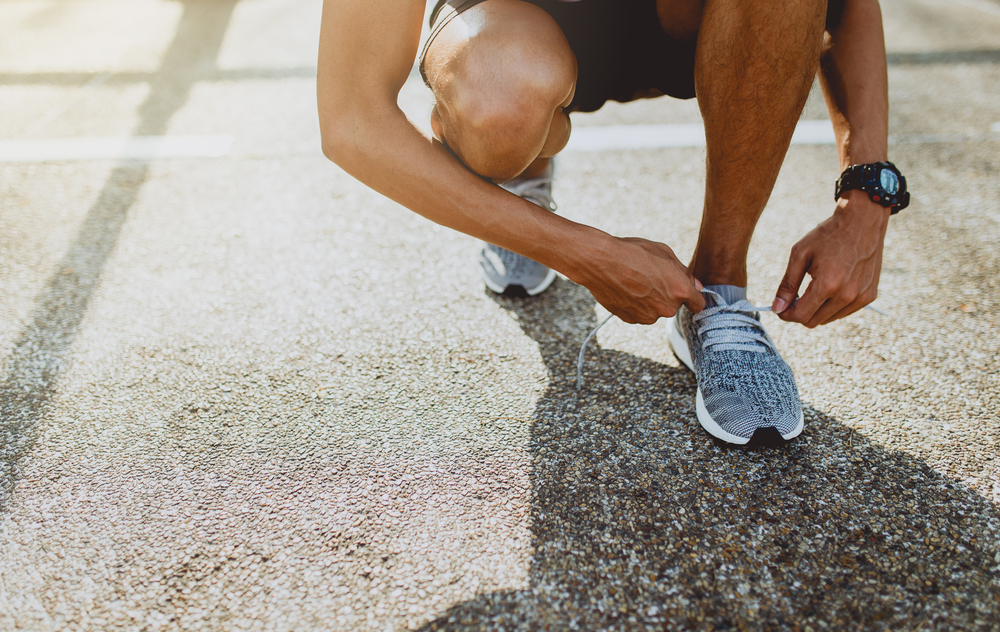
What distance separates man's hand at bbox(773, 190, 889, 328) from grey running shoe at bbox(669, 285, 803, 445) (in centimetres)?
7

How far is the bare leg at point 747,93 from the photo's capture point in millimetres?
978

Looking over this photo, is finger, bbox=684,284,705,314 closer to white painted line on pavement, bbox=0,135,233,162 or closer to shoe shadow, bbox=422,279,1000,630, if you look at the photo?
shoe shadow, bbox=422,279,1000,630

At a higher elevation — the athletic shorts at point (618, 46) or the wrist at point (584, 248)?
the athletic shorts at point (618, 46)

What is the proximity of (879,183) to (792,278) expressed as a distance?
0.24 m

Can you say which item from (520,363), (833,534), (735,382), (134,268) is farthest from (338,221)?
(833,534)

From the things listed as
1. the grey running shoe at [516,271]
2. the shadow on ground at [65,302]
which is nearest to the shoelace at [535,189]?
the grey running shoe at [516,271]

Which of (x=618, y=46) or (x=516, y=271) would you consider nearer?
(x=618, y=46)

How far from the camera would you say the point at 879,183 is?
1.08m

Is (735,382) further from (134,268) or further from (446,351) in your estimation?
(134,268)

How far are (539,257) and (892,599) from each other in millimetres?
674

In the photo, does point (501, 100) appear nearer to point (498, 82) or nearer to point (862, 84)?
point (498, 82)

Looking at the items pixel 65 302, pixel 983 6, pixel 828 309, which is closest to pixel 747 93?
pixel 828 309

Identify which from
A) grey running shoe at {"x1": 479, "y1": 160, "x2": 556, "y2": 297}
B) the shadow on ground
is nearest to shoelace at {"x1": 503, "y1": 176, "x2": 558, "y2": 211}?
grey running shoe at {"x1": 479, "y1": 160, "x2": 556, "y2": 297}

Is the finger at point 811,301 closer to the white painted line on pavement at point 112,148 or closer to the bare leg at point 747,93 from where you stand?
the bare leg at point 747,93
